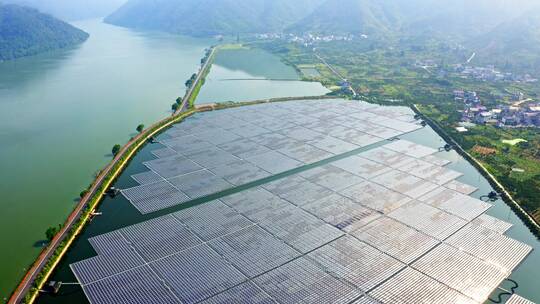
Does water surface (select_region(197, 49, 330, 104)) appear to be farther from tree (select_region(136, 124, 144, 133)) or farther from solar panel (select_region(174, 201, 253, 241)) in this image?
solar panel (select_region(174, 201, 253, 241))

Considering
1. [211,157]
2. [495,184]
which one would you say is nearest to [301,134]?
[211,157]

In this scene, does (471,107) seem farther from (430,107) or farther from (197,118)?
(197,118)

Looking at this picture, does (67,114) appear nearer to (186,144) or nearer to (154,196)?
(186,144)

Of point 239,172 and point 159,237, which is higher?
point 239,172

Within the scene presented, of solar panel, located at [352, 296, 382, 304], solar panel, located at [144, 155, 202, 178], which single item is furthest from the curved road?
solar panel, located at [352, 296, 382, 304]

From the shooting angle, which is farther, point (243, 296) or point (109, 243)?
point (109, 243)
